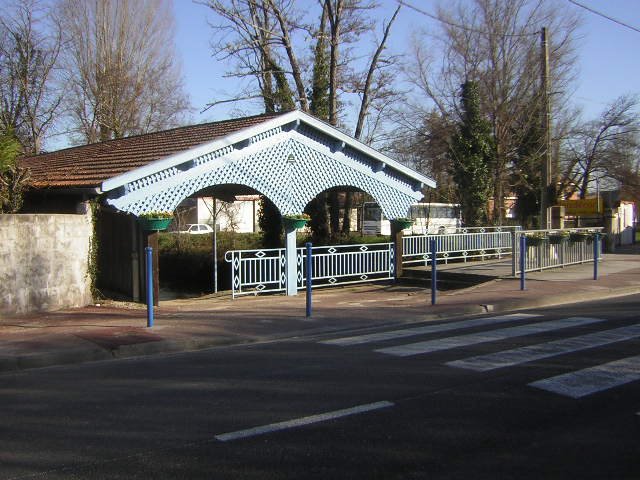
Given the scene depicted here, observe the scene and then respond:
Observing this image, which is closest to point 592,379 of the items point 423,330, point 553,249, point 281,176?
point 423,330

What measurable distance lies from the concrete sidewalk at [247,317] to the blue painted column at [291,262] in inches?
14.9

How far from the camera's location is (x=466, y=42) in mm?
29109

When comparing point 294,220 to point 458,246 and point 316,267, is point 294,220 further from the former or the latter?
point 458,246

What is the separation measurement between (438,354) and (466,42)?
23713 millimetres

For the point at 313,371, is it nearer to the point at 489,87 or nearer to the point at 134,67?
the point at 489,87

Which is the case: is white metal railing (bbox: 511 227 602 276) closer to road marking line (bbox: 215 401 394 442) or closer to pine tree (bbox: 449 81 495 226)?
pine tree (bbox: 449 81 495 226)

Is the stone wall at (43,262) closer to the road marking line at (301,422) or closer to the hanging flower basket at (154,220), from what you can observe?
the hanging flower basket at (154,220)

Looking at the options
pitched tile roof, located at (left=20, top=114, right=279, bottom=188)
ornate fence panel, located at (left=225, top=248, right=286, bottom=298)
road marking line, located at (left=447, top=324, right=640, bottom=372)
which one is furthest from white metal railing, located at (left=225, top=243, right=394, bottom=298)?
road marking line, located at (left=447, top=324, right=640, bottom=372)

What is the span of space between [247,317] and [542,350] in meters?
5.41

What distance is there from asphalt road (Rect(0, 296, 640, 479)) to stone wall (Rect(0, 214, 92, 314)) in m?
3.76

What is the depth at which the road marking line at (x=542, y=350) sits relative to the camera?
306 inches

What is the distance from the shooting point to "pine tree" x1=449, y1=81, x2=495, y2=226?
2797 cm

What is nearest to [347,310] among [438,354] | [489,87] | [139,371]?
[438,354]

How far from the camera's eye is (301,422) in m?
5.64
